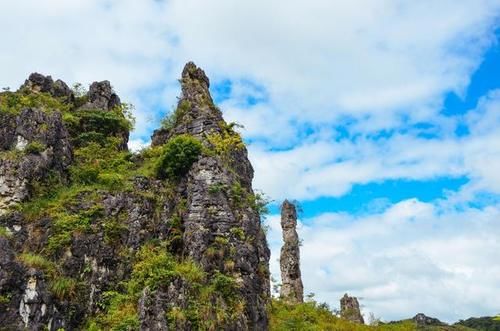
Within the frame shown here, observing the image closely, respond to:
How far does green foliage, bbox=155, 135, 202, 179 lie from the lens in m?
23.4

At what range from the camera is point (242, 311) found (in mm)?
18469

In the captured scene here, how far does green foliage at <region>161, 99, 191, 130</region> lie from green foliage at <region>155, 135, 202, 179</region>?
4.47 m

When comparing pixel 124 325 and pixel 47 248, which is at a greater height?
pixel 47 248

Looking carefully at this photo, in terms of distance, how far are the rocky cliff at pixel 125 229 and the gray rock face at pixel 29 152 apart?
2.1 inches

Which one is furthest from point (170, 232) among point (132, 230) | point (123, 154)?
point (123, 154)

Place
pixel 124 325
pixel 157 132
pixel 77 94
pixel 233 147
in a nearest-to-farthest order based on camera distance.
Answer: pixel 124 325, pixel 233 147, pixel 157 132, pixel 77 94

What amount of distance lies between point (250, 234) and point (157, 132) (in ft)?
35.3

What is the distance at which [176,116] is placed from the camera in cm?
2808

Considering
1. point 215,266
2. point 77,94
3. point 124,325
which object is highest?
point 77,94

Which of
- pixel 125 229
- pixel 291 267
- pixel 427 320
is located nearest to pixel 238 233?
pixel 125 229

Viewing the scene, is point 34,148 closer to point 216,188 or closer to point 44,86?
point 216,188

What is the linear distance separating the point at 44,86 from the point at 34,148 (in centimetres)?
937

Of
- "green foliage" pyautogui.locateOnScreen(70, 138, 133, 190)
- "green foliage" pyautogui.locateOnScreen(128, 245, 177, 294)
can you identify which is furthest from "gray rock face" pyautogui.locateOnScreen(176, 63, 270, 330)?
"green foliage" pyautogui.locateOnScreen(70, 138, 133, 190)

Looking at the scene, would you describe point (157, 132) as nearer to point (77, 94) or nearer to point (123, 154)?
point (123, 154)
